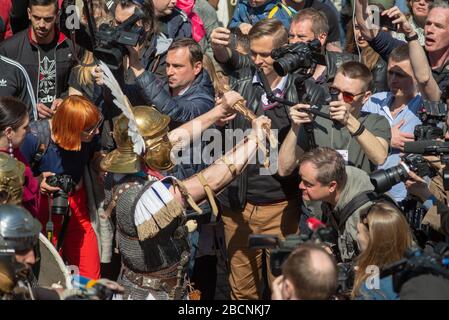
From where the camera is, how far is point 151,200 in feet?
20.6

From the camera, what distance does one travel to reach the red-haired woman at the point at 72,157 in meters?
7.56

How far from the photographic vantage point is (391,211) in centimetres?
637

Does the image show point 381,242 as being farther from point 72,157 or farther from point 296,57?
point 72,157

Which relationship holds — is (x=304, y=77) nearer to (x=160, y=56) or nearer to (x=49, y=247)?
(x=160, y=56)

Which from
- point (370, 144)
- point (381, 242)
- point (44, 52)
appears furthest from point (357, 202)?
point (44, 52)

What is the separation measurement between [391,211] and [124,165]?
166 cm

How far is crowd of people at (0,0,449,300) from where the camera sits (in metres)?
6.27

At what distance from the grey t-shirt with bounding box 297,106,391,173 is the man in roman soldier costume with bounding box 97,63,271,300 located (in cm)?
128

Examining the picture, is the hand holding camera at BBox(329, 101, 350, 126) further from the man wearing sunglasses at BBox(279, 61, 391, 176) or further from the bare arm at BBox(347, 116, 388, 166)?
the man wearing sunglasses at BBox(279, 61, 391, 176)

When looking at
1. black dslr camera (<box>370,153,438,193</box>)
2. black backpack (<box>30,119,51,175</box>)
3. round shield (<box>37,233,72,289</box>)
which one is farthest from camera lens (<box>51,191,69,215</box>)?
black dslr camera (<box>370,153,438,193</box>)

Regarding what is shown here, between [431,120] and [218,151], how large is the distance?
174 centimetres

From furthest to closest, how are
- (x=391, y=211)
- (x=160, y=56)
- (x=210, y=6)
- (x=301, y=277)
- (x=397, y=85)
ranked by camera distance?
(x=210, y=6) → (x=160, y=56) → (x=397, y=85) → (x=391, y=211) → (x=301, y=277)

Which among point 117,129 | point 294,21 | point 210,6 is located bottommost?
point 210,6
